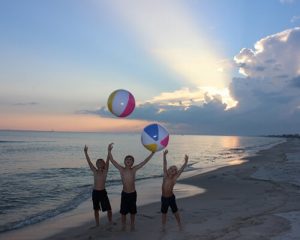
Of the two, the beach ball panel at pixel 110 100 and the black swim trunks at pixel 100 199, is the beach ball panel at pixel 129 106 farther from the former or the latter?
the black swim trunks at pixel 100 199

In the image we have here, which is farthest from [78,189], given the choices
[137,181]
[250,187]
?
[250,187]

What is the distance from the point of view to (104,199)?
376 inches

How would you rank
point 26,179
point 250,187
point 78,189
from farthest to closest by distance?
point 26,179 < point 78,189 < point 250,187

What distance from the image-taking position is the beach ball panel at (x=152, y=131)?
8922 mm

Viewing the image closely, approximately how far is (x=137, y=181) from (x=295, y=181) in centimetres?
894

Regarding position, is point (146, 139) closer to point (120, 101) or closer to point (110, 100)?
point (120, 101)

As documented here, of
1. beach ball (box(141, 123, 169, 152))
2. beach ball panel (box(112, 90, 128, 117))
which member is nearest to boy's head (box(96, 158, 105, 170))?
beach ball (box(141, 123, 169, 152))

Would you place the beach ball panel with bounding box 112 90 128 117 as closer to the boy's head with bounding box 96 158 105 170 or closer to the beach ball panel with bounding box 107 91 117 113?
the beach ball panel with bounding box 107 91 117 113

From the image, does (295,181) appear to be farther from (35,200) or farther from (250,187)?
(35,200)

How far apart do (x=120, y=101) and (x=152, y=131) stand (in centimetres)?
100

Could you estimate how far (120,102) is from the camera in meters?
9.05

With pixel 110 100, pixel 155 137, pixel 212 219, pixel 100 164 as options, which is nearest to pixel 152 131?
pixel 155 137

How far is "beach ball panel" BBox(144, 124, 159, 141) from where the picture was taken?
8.92m

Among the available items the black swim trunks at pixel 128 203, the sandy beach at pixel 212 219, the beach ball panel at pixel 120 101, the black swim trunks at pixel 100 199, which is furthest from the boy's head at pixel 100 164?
the sandy beach at pixel 212 219
